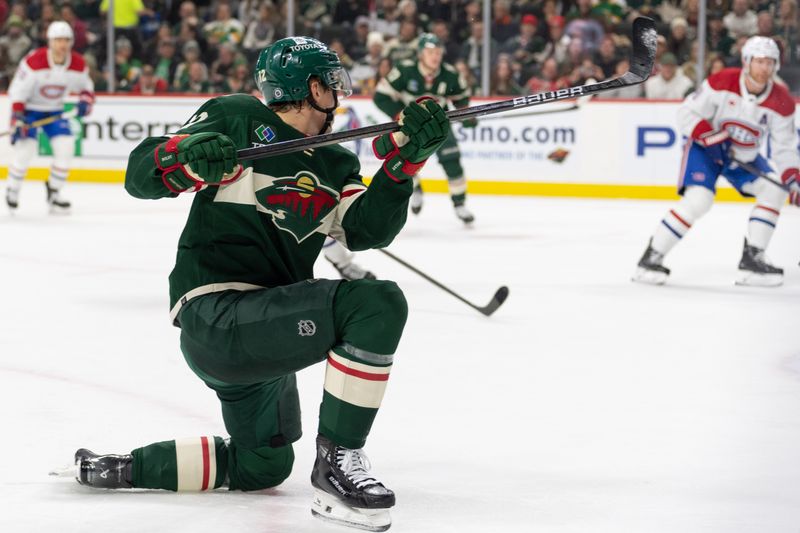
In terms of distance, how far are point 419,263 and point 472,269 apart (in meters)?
0.34

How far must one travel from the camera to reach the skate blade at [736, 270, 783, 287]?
6152 mm

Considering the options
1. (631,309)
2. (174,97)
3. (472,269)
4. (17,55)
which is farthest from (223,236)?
(17,55)

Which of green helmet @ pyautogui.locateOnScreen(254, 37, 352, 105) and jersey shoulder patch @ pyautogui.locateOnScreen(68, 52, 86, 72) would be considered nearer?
green helmet @ pyautogui.locateOnScreen(254, 37, 352, 105)

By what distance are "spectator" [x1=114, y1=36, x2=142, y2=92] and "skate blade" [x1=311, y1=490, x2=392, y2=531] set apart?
9183 millimetres

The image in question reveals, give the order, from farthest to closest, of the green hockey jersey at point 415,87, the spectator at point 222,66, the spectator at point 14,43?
the spectator at point 14,43 < the spectator at point 222,66 < the green hockey jersey at point 415,87

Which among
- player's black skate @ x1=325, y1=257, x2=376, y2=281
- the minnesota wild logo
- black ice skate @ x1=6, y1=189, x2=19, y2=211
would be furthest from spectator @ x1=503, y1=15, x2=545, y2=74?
the minnesota wild logo

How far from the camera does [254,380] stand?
248cm

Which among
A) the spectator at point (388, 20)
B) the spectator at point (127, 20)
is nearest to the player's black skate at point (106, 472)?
the spectator at point (388, 20)

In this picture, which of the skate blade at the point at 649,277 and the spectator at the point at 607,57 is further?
the spectator at the point at 607,57

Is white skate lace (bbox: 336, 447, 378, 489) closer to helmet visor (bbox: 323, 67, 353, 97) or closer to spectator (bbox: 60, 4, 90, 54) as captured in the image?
helmet visor (bbox: 323, 67, 353, 97)

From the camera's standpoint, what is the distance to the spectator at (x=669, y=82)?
955 cm

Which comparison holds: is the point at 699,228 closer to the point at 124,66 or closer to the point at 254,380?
the point at 124,66

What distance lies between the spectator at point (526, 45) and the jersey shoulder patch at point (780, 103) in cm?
397

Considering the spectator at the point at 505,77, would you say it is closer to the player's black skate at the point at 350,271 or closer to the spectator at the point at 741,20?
the spectator at the point at 741,20
